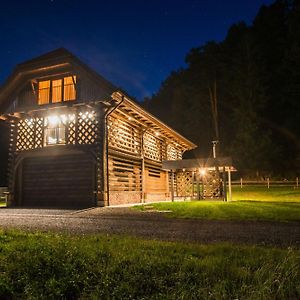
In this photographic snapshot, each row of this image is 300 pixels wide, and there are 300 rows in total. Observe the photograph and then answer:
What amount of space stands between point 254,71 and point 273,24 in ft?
21.8

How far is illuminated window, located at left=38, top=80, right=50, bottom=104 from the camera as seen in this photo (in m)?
18.3

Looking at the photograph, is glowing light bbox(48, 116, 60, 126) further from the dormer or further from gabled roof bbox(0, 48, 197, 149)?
gabled roof bbox(0, 48, 197, 149)

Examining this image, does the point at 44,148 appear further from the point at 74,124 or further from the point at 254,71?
the point at 254,71

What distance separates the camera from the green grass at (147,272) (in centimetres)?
325

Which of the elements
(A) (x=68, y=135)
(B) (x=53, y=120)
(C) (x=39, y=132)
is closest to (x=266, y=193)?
(A) (x=68, y=135)

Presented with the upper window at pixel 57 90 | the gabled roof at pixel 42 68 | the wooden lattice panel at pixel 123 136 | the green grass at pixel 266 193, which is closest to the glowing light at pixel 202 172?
the wooden lattice panel at pixel 123 136

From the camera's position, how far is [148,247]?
504 centimetres

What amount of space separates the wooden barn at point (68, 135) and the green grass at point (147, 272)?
429 inches

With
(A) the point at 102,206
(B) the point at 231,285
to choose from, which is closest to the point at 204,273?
(B) the point at 231,285

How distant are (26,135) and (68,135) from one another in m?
3.16

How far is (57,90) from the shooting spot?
18.1m

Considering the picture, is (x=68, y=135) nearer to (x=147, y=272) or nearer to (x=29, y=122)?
(x=29, y=122)

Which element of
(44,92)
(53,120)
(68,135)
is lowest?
(68,135)

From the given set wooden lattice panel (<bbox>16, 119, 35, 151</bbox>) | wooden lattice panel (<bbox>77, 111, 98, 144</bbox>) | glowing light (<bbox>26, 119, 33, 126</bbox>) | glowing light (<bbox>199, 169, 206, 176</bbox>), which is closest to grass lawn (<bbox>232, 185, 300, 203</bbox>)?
glowing light (<bbox>199, 169, 206, 176</bbox>)
